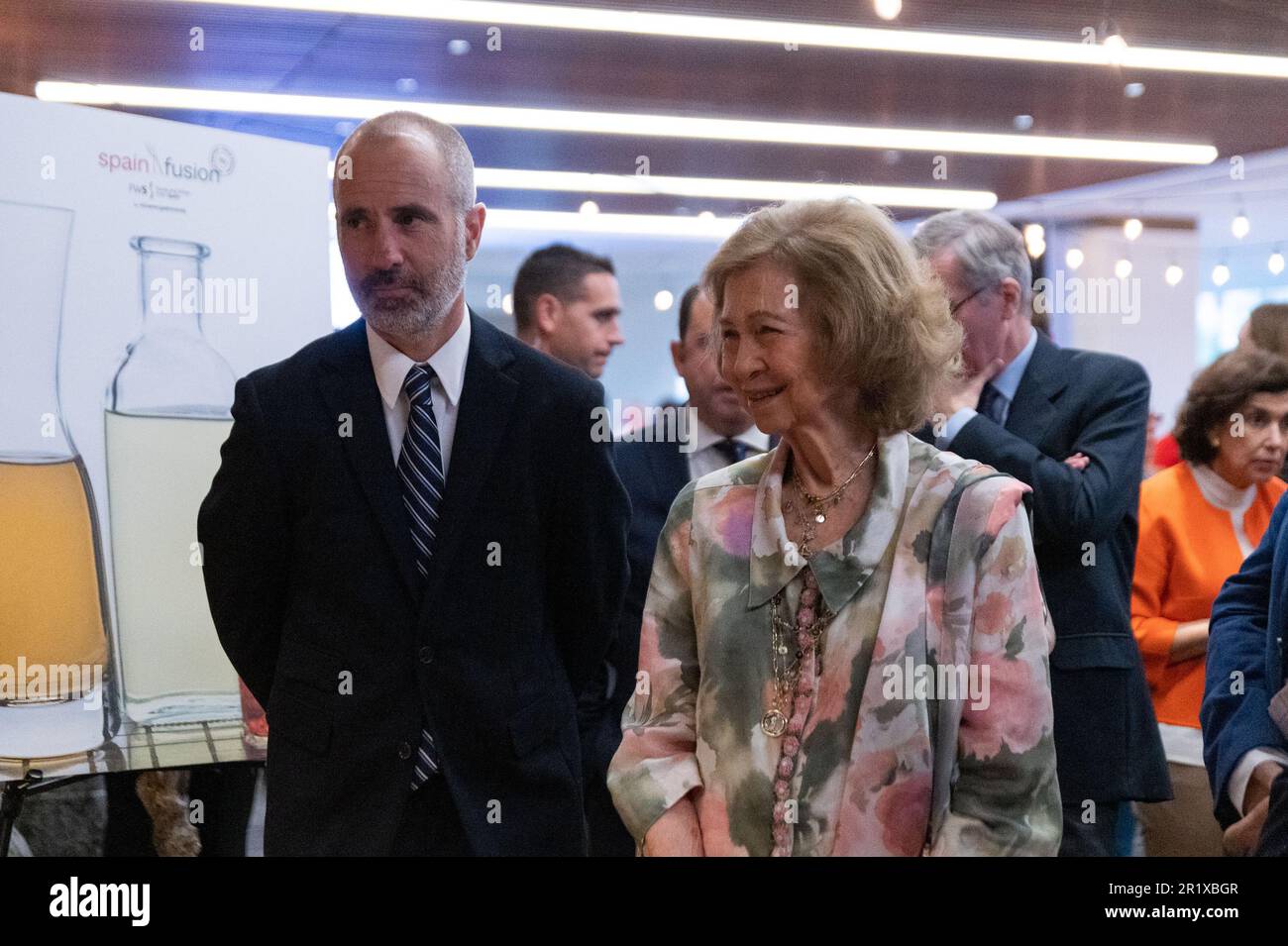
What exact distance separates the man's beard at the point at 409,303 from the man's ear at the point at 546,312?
374 millimetres

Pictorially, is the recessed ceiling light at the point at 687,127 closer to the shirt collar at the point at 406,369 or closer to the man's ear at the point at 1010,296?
the man's ear at the point at 1010,296

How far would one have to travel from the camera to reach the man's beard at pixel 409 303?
2.19 metres

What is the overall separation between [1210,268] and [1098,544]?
0.75m

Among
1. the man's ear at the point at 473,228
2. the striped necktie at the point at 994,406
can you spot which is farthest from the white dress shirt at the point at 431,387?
the striped necktie at the point at 994,406

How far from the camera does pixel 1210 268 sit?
2.64m

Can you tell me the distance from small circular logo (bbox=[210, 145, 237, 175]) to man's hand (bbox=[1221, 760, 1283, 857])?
211 centimetres

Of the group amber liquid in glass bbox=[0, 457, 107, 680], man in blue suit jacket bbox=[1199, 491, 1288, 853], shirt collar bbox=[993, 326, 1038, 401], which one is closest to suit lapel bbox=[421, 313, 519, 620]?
amber liquid in glass bbox=[0, 457, 107, 680]

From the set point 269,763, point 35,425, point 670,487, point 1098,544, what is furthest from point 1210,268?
point 35,425

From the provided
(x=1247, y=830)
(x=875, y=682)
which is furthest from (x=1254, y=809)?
(x=875, y=682)

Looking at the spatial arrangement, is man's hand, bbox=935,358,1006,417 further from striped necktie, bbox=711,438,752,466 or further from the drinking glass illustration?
the drinking glass illustration

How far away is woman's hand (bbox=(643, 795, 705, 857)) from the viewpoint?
1.67 meters

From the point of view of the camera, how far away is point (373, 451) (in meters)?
2.13

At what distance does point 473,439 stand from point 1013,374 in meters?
0.97
